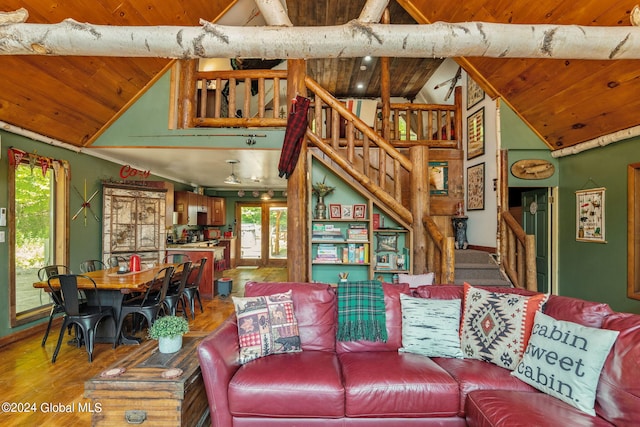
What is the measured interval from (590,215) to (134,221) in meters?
6.86

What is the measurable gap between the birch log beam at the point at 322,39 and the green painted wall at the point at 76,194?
6.37 ft

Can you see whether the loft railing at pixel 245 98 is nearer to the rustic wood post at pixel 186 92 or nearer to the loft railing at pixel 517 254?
the rustic wood post at pixel 186 92

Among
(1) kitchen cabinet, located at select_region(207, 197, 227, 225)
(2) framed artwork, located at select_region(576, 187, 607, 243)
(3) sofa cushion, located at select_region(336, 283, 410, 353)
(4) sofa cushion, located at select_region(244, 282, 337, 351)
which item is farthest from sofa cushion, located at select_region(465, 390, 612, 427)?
(1) kitchen cabinet, located at select_region(207, 197, 227, 225)

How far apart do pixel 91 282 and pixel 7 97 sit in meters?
2.09

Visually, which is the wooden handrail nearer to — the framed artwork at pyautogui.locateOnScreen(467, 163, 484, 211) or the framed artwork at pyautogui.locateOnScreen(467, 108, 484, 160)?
the framed artwork at pyautogui.locateOnScreen(467, 163, 484, 211)

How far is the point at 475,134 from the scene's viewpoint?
5176 mm

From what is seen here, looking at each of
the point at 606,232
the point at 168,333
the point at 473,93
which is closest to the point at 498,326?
the point at 168,333

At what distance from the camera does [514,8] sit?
130 inches

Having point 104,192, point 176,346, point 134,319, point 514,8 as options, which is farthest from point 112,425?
point 514,8

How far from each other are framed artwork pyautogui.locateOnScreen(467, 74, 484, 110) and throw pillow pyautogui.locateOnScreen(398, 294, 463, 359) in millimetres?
3812

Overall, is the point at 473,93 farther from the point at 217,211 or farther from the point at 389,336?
the point at 217,211

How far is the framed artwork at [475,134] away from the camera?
496cm

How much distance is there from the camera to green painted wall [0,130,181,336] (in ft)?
12.0

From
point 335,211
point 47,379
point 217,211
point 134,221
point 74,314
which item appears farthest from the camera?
point 217,211
